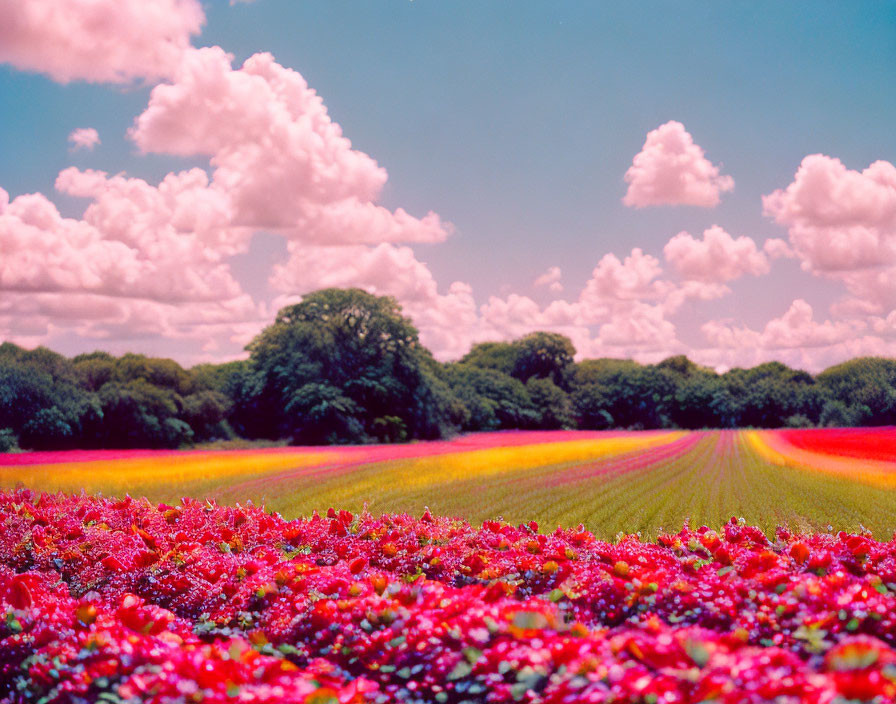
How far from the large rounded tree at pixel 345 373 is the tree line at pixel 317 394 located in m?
0.06

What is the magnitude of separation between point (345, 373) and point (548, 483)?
20828 millimetres

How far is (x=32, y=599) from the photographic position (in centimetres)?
380

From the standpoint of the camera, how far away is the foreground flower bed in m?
2.44

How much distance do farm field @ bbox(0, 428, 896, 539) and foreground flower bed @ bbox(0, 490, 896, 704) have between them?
3608 mm

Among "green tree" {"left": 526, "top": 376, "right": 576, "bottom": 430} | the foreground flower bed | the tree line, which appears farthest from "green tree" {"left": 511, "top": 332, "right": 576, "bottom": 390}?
the foreground flower bed

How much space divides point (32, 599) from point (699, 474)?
42.8ft

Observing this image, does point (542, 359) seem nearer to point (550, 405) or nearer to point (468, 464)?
→ point (550, 405)

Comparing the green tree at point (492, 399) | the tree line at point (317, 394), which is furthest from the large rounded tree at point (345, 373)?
the green tree at point (492, 399)

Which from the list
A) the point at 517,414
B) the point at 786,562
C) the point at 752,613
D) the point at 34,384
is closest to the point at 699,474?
the point at 786,562

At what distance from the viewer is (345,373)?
32.8 metres

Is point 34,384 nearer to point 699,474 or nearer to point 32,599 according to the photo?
point 699,474

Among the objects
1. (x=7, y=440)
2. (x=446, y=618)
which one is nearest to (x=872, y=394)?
(x=446, y=618)

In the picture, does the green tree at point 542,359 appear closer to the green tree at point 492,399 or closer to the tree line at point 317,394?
the green tree at point 492,399

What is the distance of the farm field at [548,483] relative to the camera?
9.12 meters
